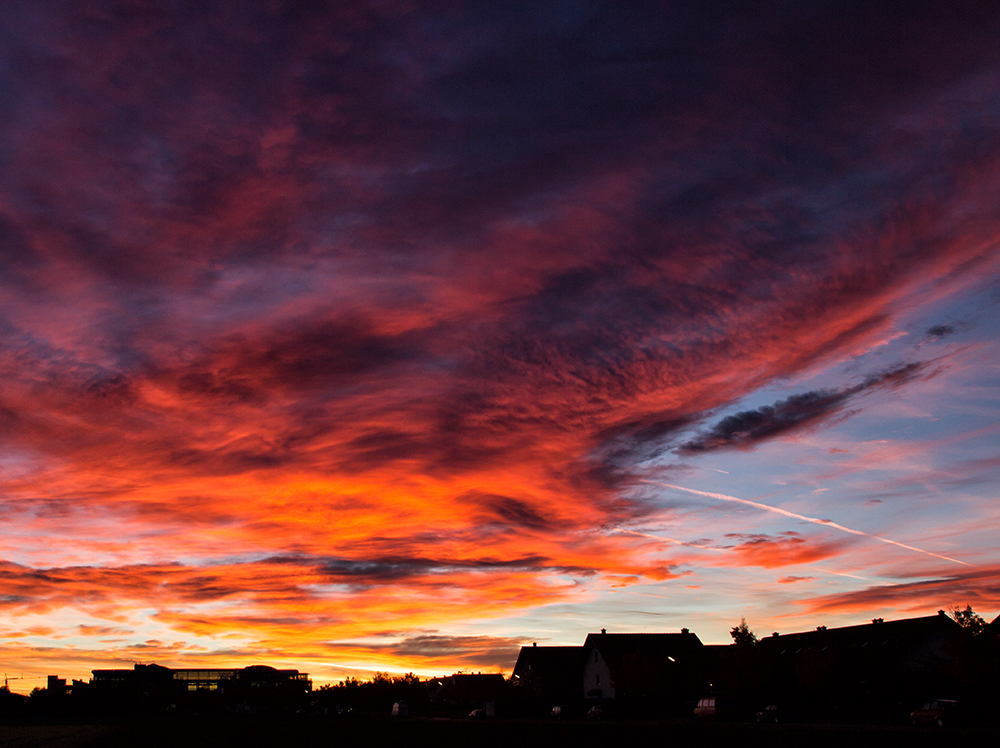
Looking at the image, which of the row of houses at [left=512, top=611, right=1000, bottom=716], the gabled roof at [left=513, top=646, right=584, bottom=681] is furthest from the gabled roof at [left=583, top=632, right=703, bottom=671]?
the gabled roof at [left=513, top=646, right=584, bottom=681]

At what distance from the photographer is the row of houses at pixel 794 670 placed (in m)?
71.6

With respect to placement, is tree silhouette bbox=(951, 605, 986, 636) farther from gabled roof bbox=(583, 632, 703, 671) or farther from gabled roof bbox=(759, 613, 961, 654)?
gabled roof bbox=(583, 632, 703, 671)

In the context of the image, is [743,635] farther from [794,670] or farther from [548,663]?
[548,663]

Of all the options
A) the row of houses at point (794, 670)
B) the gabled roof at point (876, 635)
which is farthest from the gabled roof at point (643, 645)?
the gabled roof at point (876, 635)

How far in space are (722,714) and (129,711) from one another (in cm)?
13678

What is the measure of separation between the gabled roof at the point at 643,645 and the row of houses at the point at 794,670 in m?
0.17

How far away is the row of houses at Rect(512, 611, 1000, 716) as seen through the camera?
71625 mm

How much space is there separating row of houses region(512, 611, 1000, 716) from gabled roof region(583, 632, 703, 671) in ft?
0.56

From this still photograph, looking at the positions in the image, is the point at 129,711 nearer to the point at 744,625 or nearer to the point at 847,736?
the point at 744,625

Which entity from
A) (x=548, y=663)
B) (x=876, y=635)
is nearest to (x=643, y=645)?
(x=548, y=663)

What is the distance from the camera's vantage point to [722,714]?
236ft

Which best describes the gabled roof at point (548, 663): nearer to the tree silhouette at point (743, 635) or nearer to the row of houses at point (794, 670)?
the row of houses at point (794, 670)

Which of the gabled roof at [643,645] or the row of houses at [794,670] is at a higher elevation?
the gabled roof at [643,645]

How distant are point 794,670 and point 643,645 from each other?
39.7 metres
